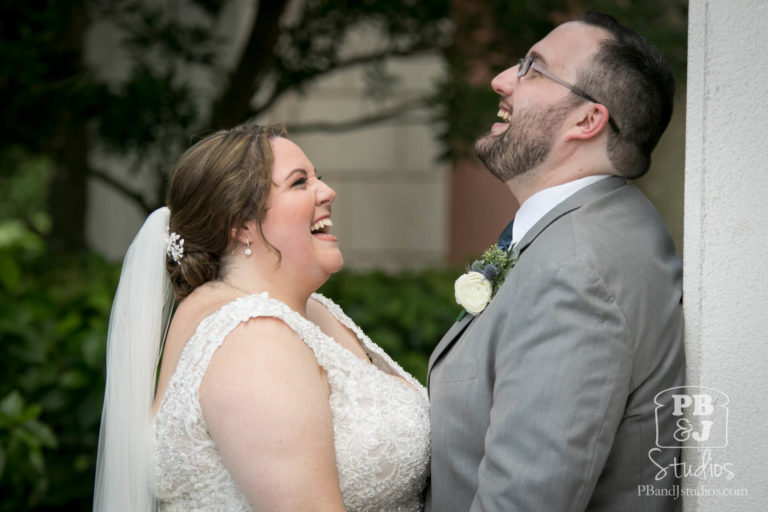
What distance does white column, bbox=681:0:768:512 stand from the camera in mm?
1943

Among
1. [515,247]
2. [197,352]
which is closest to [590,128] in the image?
[515,247]

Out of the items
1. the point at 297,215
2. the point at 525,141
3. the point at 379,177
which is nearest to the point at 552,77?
the point at 525,141

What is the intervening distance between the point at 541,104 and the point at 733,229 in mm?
731

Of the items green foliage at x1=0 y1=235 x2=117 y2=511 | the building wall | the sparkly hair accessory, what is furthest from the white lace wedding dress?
the building wall

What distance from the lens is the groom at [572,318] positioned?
198 cm

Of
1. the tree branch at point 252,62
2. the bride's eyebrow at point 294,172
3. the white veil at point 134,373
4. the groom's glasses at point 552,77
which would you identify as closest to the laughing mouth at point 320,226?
the bride's eyebrow at point 294,172

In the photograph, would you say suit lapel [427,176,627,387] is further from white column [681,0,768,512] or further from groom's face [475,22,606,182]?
white column [681,0,768,512]

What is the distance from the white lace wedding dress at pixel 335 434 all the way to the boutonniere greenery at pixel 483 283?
40 cm

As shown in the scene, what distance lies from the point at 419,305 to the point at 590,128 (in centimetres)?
248

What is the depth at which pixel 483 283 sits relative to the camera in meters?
2.41

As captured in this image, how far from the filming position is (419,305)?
4766 millimetres

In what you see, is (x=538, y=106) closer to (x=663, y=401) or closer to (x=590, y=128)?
(x=590, y=128)

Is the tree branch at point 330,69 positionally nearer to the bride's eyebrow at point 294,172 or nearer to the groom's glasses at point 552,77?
the bride's eyebrow at point 294,172

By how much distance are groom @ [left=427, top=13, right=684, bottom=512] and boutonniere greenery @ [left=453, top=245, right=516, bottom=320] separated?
0.05 metres
